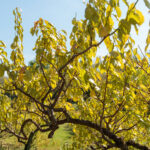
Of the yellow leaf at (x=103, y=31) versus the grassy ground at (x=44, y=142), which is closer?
the yellow leaf at (x=103, y=31)

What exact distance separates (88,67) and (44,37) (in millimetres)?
652

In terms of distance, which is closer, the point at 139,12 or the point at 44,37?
the point at 139,12

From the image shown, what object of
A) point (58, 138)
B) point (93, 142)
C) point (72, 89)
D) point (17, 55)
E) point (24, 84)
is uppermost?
point (17, 55)

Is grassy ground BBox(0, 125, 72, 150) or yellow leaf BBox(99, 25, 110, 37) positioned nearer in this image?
yellow leaf BBox(99, 25, 110, 37)

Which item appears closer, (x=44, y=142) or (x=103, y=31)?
(x=103, y=31)

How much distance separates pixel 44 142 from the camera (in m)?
10.4

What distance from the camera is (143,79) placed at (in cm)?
258

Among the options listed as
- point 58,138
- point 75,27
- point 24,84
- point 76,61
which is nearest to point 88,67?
point 76,61

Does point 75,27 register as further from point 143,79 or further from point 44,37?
point 143,79

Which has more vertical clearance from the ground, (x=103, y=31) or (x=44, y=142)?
(x=103, y=31)

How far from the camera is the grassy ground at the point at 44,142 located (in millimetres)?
9681

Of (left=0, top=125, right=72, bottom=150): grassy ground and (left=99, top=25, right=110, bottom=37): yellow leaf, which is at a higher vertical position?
(left=99, top=25, right=110, bottom=37): yellow leaf

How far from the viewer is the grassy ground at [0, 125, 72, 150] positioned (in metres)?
9.68

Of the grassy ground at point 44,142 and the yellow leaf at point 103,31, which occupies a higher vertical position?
the yellow leaf at point 103,31
